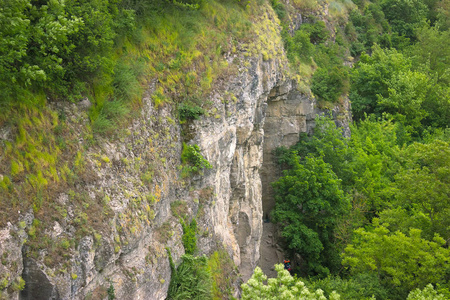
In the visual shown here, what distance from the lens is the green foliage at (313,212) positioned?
74.8ft

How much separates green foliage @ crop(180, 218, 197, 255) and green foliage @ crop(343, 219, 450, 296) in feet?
30.6

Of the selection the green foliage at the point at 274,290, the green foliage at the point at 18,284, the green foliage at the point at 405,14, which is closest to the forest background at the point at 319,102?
the green foliage at the point at 405,14

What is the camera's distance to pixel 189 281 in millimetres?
11430

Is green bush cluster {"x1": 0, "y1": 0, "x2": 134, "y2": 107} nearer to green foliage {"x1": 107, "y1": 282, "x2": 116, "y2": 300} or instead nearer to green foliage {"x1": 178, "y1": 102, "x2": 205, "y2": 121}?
green foliage {"x1": 178, "y1": 102, "x2": 205, "y2": 121}

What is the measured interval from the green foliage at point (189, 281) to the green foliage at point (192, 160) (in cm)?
305

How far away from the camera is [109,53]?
34.6 feet

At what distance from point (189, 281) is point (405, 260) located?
408 inches

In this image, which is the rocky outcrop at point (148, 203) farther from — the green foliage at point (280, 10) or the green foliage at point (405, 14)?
the green foliage at point (405, 14)

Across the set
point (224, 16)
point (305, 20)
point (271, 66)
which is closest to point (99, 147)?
point (224, 16)

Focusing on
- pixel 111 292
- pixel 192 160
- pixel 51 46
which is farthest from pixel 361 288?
pixel 51 46

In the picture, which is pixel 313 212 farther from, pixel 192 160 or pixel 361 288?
pixel 192 160

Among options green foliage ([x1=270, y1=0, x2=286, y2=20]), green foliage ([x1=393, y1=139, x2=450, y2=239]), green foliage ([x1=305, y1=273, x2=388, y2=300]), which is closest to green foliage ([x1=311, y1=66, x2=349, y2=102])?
green foliage ([x1=270, y1=0, x2=286, y2=20])

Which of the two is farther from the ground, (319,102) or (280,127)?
(319,102)

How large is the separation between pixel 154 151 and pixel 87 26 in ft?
13.5
